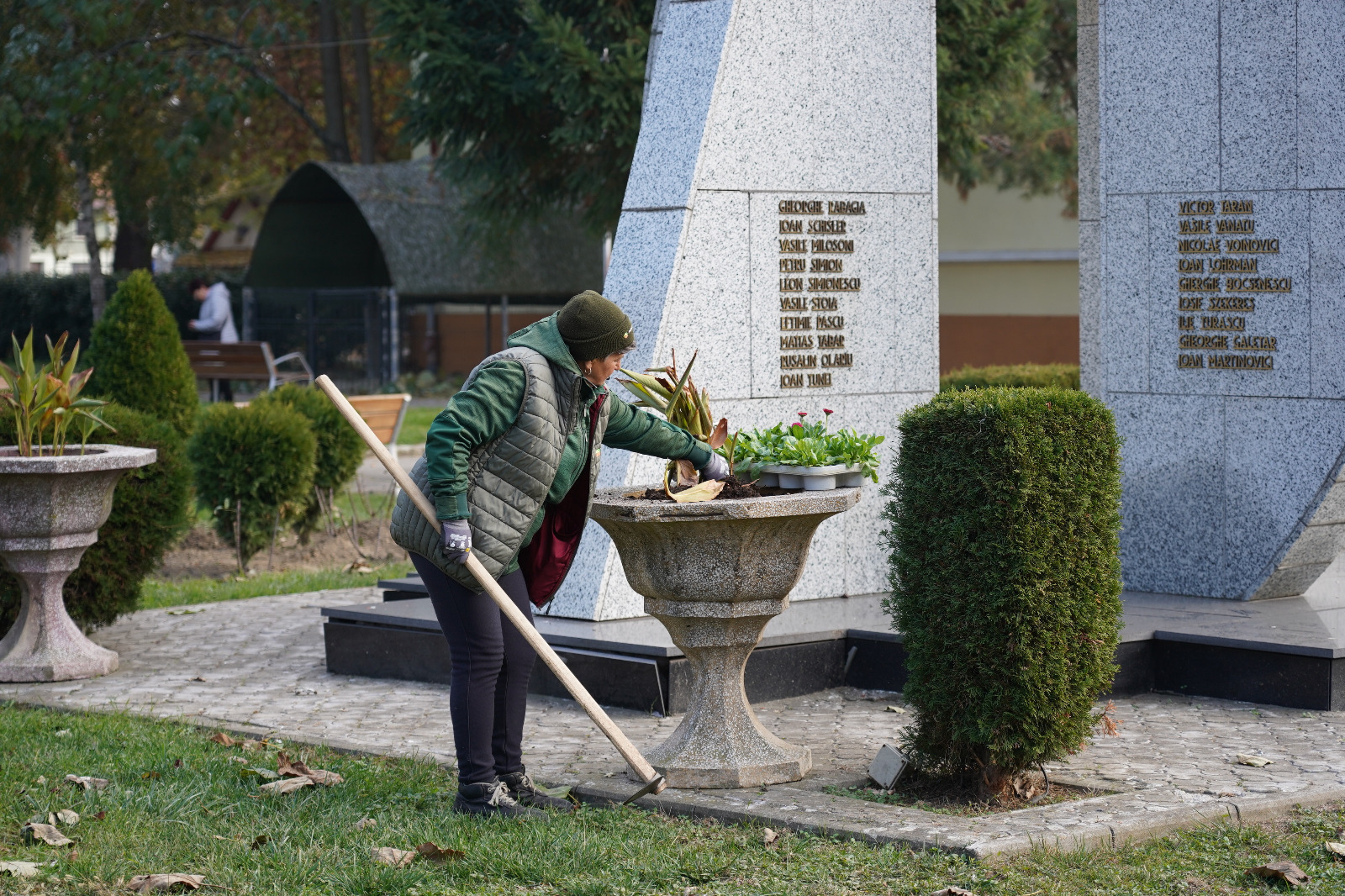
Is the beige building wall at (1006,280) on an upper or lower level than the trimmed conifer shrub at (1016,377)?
upper

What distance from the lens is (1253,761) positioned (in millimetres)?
5645

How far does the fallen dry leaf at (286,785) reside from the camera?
→ 5341 mm

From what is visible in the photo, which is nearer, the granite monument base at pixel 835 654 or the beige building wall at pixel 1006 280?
the granite monument base at pixel 835 654

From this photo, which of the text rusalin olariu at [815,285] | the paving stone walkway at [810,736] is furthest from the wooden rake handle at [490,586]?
the text rusalin olariu at [815,285]

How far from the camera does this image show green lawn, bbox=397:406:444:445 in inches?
731

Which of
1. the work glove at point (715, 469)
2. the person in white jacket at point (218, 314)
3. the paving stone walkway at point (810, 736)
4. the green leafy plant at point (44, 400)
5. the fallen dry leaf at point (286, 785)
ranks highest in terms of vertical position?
the person in white jacket at point (218, 314)

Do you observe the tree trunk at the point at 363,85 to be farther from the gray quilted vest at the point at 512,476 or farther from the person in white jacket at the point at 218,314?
the gray quilted vest at the point at 512,476

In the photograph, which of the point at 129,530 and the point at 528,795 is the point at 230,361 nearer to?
the point at 129,530

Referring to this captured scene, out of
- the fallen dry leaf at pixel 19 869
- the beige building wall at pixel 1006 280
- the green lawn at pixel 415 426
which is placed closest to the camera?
the fallen dry leaf at pixel 19 869

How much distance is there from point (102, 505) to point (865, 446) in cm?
388

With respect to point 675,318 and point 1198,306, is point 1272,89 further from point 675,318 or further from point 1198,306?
point 675,318

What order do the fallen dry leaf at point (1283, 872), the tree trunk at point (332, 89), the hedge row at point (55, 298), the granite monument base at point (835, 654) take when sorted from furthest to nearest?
1. the hedge row at point (55, 298)
2. the tree trunk at point (332, 89)
3. the granite monument base at point (835, 654)
4. the fallen dry leaf at point (1283, 872)

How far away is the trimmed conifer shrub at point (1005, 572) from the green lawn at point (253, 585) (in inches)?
225

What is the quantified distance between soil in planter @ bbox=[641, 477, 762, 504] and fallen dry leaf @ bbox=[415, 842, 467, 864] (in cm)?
142
